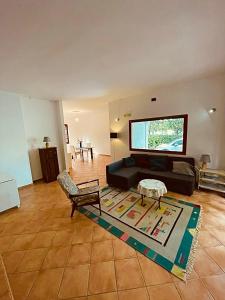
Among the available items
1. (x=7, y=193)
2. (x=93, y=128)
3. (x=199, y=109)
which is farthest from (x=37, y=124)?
(x=199, y=109)

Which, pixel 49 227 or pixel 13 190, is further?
pixel 13 190

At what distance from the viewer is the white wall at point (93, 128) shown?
339 inches

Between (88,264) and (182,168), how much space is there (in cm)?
310

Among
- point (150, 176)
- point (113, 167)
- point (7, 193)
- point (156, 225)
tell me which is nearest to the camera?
point (156, 225)

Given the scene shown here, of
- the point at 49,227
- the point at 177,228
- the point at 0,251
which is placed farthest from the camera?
the point at 49,227

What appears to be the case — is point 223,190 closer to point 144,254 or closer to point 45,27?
point 144,254

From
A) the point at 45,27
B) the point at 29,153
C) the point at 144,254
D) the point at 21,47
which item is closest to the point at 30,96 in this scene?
the point at 29,153

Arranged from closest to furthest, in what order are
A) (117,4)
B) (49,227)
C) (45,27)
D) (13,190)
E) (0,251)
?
1. (117,4)
2. (45,27)
3. (0,251)
4. (49,227)
5. (13,190)

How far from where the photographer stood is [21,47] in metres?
1.88

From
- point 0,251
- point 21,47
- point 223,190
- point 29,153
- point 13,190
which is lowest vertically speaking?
point 0,251

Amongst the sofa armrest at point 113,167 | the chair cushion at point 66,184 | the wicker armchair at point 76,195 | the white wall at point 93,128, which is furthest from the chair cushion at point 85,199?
the white wall at point 93,128

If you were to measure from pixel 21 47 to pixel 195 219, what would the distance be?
12.9 ft

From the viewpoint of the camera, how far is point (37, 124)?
16.0 feet

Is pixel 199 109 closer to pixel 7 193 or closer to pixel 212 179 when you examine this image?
pixel 212 179
